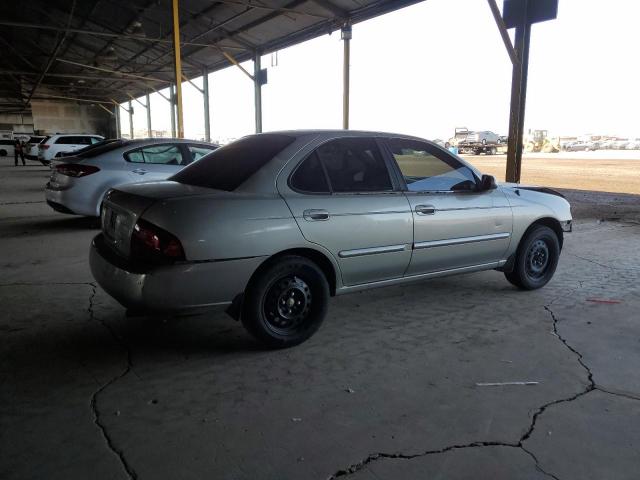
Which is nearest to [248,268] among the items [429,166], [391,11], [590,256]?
[429,166]

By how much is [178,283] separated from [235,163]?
3.69 ft

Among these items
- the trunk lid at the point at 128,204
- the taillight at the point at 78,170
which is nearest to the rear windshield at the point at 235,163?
the trunk lid at the point at 128,204

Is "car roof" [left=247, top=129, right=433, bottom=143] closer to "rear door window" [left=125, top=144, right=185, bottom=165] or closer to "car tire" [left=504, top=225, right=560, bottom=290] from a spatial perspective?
"car tire" [left=504, top=225, right=560, bottom=290]

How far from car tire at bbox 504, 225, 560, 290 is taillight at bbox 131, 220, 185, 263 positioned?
130 inches

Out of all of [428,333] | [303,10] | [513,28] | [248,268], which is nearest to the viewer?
[248,268]

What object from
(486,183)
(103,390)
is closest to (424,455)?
(103,390)

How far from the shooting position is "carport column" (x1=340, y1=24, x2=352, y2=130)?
16047mm

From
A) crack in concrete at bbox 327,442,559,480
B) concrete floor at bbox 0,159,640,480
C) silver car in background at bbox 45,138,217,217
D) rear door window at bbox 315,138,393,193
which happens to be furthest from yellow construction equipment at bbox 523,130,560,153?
crack in concrete at bbox 327,442,559,480

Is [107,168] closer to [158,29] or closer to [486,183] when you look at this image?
[486,183]

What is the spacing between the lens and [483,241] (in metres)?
4.30

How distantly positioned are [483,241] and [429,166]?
0.82 metres

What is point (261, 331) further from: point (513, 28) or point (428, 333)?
point (513, 28)

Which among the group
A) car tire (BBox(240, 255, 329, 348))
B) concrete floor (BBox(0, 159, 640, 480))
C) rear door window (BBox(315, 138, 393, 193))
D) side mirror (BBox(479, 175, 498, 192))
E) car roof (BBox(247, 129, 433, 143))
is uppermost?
car roof (BBox(247, 129, 433, 143))

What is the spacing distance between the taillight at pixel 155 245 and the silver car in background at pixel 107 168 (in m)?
5.00
